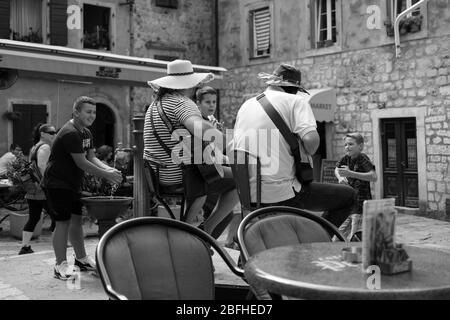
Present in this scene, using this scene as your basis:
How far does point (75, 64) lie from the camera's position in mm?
9961

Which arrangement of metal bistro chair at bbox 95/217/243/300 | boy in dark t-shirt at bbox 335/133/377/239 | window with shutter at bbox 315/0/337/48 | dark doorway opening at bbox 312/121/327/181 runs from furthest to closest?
dark doorway opening at bbox 312/121/327/181, window with shutter at bbox 315/0/337/48, boy in dark t-shirt at bbox 335/133/377/239, metal bistro chair at bbox 95/217/243/300

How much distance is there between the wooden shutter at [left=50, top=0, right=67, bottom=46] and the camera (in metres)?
14.5

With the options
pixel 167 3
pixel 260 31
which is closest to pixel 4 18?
pixel 167 3

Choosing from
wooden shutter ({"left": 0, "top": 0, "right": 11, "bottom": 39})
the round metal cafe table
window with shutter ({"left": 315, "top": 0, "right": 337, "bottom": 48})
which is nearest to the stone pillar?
the round metal cafe table

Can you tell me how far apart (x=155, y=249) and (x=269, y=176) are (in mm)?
1668

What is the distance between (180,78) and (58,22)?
11.7m

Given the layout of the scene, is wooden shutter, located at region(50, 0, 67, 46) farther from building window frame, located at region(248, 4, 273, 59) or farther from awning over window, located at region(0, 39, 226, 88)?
building window frame, located at region(248, 4, 273, 59)

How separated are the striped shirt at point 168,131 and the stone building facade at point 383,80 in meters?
9.34

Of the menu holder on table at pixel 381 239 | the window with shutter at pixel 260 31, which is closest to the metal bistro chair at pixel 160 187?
the menu holder on table at pixel 381 239

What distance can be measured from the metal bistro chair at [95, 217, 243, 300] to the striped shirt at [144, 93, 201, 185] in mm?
1447

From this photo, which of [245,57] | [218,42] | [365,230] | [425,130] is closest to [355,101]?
[425,130]

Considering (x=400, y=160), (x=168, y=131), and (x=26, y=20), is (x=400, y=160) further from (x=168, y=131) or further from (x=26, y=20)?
(x=168, y=131)

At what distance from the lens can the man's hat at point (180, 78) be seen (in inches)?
155
